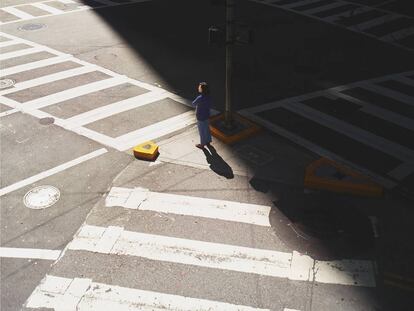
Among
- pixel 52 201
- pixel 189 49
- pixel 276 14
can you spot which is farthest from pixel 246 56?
pixel 52 201

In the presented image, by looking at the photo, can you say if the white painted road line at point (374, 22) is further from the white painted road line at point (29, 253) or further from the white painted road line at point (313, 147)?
the white painted road line at point (29, 253)

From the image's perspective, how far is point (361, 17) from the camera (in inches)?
968

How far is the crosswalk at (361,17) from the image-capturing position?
21.9 meters

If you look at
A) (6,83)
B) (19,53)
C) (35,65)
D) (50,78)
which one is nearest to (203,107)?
(50,78)

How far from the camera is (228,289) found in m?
8.20

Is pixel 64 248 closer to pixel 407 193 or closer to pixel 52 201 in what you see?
pixel 52 201

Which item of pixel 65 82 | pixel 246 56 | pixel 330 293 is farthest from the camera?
pixel 246 56

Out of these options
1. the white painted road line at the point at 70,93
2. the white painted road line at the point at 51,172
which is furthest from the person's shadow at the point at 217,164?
the white painted road line at the point at 70,93

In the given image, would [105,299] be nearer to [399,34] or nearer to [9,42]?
[9,42]

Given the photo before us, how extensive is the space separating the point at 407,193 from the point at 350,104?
527cm

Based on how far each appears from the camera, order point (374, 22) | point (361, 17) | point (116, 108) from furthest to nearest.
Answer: point (361, 17) → point (374, 22) → point (116, 108)

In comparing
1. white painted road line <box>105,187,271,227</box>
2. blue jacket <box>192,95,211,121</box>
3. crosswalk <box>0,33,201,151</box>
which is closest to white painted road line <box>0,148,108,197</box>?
crosswalk <box>0,33,201,151</box>

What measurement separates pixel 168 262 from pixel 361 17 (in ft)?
70.1

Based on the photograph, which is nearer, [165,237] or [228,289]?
[228,289]
